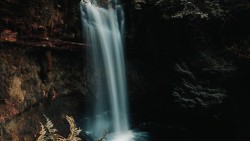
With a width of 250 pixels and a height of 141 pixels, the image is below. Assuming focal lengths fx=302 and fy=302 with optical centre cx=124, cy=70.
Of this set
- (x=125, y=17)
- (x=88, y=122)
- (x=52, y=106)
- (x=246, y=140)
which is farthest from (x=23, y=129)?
(x=246, y=140)

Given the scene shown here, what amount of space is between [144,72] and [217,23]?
9.42ft

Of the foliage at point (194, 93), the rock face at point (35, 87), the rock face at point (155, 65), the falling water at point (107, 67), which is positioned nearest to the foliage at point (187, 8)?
the rock face at point (155, 65)

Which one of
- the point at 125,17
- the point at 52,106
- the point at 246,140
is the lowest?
the point at 246,140

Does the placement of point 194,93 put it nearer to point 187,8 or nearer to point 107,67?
point 187,8

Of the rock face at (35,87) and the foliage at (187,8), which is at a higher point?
the foliage at (187,8)

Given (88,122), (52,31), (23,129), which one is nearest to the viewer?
(23,129)

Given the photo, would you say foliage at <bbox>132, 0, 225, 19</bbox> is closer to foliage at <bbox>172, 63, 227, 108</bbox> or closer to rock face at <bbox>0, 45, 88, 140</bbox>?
foliage at <bbox>172, 63, 227, 108</bbox>

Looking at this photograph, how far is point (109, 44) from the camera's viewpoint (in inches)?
334

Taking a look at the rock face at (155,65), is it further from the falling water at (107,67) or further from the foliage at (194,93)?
the falling water at (107,67)

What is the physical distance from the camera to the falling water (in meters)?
8.08

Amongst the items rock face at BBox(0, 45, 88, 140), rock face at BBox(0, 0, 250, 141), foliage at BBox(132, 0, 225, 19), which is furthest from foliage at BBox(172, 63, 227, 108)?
rock face at BBox(0, 45, 88, 140)

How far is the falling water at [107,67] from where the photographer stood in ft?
26.5

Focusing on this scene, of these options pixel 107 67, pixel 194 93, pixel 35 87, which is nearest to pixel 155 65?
pixel 194 93

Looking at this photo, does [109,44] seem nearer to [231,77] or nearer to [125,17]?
[125,17]
